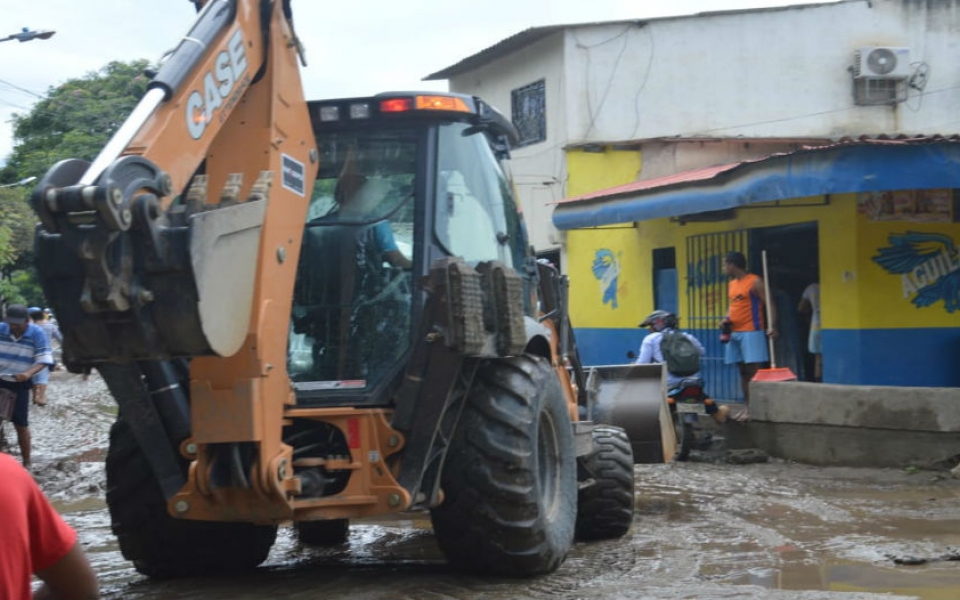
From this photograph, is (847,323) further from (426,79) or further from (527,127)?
(426,79)

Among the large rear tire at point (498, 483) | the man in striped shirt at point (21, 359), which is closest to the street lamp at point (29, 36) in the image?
the man in striped shirt at point (21, 359)

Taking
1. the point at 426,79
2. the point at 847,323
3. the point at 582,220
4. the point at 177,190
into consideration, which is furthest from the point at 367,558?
the point at 426,79

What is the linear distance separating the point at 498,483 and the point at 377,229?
1506mm

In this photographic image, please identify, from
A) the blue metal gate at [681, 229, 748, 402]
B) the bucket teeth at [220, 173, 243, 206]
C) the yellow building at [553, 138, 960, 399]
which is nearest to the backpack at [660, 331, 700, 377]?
the yellow building at [553, 138, 960, 399]

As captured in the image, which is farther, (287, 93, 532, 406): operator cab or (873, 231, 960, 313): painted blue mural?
(873, 231, 960, 313): painted blue mural

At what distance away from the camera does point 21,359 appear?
44.0 ft

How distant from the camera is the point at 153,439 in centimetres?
620

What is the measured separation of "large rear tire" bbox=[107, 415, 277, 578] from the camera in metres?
6.66

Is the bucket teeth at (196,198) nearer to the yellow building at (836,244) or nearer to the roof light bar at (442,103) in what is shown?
the roof light bar at (442,103)

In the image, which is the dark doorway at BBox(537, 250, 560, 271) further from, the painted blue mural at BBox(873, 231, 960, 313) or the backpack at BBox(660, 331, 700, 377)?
the backpack at BBox(660, 331, 700, 377)

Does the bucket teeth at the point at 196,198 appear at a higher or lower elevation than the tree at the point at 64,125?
lower

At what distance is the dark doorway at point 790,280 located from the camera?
16.5 metres

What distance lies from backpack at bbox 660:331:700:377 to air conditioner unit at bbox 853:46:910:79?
12104 mm

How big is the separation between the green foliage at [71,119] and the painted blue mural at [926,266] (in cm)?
3229
